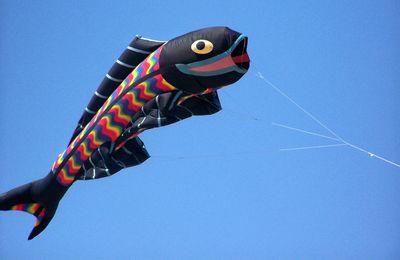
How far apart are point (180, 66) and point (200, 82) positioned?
1.97 feet

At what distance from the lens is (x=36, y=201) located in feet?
66.6

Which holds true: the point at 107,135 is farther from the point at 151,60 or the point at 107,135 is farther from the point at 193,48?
the point at 193,48

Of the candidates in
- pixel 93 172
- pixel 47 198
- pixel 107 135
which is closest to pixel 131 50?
pixel 107 135

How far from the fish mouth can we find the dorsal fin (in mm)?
2254

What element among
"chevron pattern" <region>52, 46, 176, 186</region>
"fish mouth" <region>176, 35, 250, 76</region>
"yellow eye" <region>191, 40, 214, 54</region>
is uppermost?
"yellow eye" <region>191, 40, 214, 54</region>

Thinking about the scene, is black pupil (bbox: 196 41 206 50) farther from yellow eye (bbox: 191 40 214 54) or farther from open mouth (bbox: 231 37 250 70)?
open mouth (bbox: 231 37 250 70)

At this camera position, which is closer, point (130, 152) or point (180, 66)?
point (180, 66)

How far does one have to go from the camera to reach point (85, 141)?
750 inches

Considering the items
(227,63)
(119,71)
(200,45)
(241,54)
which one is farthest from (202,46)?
(119,71)

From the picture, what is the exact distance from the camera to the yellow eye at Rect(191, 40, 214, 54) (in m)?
15.8

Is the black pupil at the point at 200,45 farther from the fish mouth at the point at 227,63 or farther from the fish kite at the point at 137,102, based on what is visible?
the fish mouth at the point at 227,63

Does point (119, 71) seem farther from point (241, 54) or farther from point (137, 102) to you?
point (241, 54)

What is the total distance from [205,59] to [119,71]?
12.0ft

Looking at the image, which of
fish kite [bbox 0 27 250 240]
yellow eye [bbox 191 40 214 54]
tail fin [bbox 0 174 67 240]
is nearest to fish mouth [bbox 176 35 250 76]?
fish kite [bbox 0 27 250 240]
